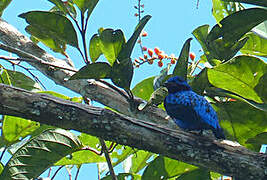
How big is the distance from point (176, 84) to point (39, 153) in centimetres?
121

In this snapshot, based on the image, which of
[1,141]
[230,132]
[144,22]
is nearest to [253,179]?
[230,132]

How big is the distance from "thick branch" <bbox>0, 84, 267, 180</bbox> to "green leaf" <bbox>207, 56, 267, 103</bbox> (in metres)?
0.54

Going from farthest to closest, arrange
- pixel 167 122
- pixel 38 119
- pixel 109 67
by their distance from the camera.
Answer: pixel 167 122
pixel 109 67
pixel 38 119

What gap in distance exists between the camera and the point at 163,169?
11.4 feet

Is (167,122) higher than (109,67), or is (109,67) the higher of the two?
(109,67)

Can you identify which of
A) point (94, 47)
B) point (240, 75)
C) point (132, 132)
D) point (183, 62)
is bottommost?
point (132, 132)

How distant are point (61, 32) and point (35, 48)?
50 centimetres

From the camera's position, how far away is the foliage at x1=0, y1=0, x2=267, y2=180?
3.22 meters

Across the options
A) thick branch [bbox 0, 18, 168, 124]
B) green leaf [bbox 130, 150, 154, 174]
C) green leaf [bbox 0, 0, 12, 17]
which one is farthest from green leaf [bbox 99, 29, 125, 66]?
green leaf [bbox 0, 0, 12, 17]

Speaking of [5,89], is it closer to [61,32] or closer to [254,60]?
[61,32]

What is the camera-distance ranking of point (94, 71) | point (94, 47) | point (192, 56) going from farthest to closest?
point (192, 56)
point (94, 47)
point (94, 71)

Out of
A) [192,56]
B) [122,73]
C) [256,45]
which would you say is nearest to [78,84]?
[122,73]

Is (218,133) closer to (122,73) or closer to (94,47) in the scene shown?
(122,73)

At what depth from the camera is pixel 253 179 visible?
2.84 m
